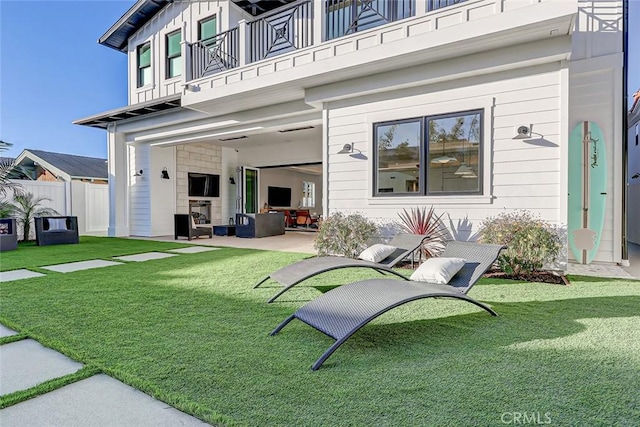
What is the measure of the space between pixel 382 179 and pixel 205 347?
4.58 m

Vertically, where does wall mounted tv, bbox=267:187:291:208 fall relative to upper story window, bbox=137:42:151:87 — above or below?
below

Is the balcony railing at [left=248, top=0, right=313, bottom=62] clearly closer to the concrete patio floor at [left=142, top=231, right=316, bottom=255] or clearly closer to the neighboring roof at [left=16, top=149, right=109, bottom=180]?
the concrete patio floor at [left=142, top=231, right=316, bottom=255]

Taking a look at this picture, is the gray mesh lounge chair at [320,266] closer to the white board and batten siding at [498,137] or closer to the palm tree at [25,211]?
the white board and batten siding at [498,137]

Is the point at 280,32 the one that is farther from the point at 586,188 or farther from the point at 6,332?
the point at 6,332

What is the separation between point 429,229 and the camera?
568 cm

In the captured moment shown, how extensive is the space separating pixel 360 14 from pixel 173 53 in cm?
671

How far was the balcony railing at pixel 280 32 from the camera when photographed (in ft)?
22.5

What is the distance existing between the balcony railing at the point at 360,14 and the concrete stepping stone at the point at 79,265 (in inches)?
219

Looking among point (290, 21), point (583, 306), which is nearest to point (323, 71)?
point (290, 21)

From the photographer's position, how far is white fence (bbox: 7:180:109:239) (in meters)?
10.6

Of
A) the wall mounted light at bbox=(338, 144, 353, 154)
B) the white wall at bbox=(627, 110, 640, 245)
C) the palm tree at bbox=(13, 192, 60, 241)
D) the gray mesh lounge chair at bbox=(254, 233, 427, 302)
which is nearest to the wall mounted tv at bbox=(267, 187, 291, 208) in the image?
the palm tree at bbox=(13, 192, 60, 241)

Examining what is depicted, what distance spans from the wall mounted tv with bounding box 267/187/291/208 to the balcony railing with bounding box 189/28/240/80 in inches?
323

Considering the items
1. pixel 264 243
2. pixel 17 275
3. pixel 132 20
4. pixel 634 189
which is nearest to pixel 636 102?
pixel 634 189

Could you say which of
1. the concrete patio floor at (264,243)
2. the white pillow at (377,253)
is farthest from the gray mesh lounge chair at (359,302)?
the concrete patio floor at (264,243)
